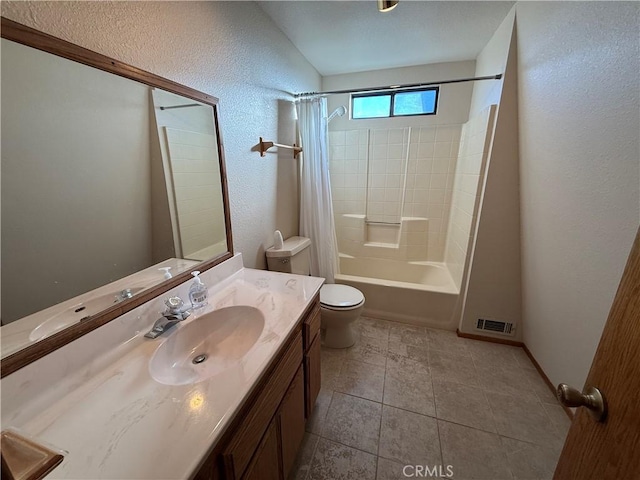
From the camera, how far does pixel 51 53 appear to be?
2.27ft

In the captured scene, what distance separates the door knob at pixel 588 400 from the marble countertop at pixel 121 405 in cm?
74

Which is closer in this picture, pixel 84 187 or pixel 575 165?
pixel 84 187

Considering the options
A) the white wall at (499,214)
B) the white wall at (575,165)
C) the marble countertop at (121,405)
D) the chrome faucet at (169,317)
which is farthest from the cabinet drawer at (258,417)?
the white wall at (499,214)

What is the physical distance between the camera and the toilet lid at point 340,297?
1.91 meters

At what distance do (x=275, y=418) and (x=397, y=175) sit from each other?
2.52 metres

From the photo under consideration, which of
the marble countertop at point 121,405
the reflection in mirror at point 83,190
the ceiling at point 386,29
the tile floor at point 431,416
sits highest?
the ceiling at point 386,29

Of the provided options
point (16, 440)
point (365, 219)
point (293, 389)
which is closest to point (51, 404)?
point (16, 440)

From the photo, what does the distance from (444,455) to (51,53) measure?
217cm

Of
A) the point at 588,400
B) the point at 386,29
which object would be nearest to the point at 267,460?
the point at 588,400

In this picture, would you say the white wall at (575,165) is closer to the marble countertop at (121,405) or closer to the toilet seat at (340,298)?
the toilet seat at (340,298)

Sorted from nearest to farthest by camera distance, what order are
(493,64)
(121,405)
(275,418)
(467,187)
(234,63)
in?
(121,405)
(275,418)
(234,63)
(493,64)
(467,187)

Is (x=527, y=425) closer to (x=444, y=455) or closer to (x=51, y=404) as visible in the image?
(x=444, y=455)

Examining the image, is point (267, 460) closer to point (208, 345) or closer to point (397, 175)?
point (208, 345)

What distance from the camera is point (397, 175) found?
9.18 feet
